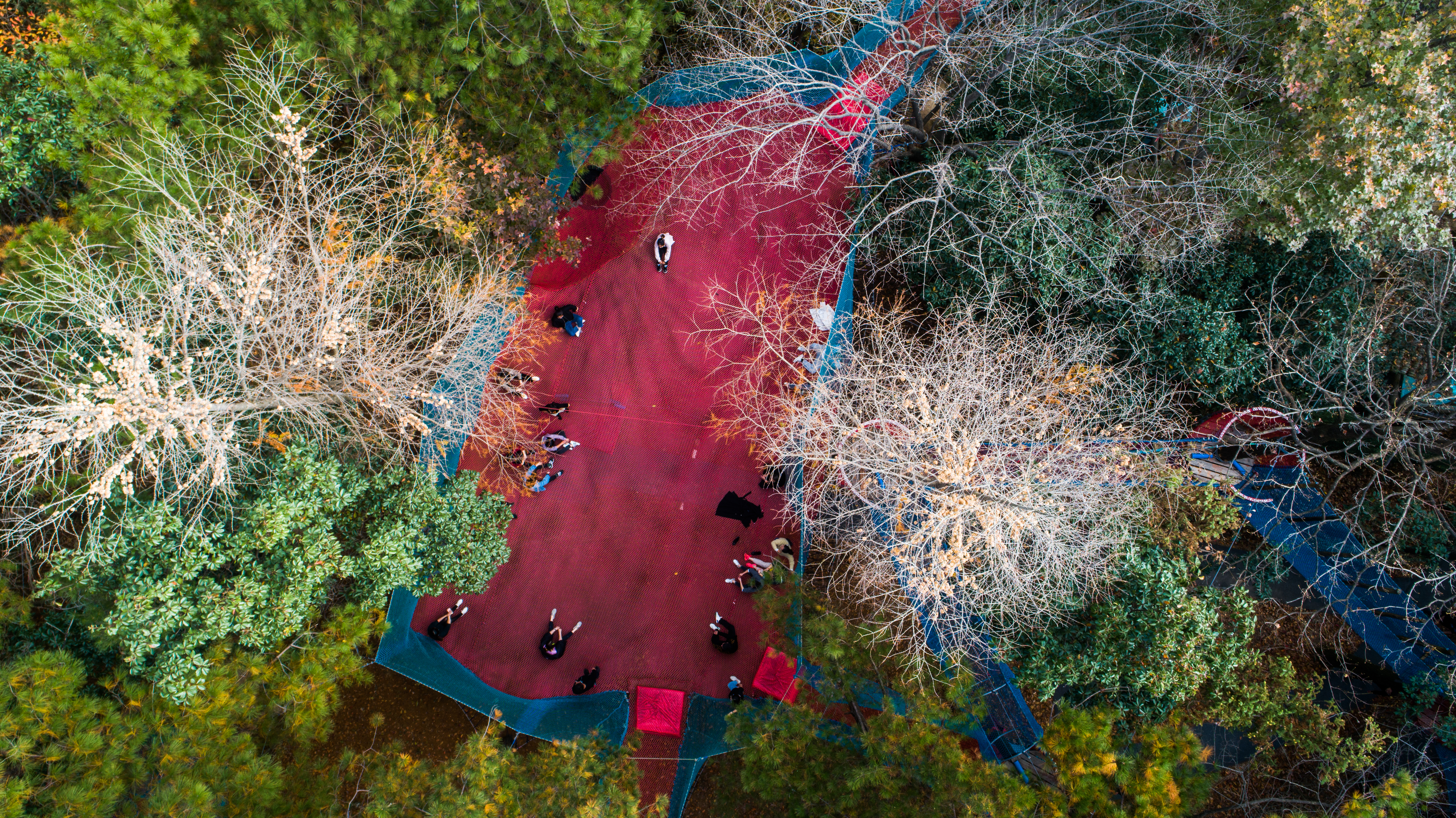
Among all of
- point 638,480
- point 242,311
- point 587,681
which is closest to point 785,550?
point 638,480

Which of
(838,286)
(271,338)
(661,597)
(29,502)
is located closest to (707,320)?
(838,286)

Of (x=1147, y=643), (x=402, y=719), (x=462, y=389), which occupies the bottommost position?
(x=402, y=719)

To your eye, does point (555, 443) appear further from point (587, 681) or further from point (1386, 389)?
point (1386, 389)

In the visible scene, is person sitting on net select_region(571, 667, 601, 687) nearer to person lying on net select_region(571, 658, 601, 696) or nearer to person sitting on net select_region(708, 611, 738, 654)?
person lying on net select_region(571, 658, 601, 696)

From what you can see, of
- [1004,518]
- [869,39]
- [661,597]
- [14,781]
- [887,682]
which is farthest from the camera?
[661,597]

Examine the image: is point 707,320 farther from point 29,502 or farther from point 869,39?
point 29,502
